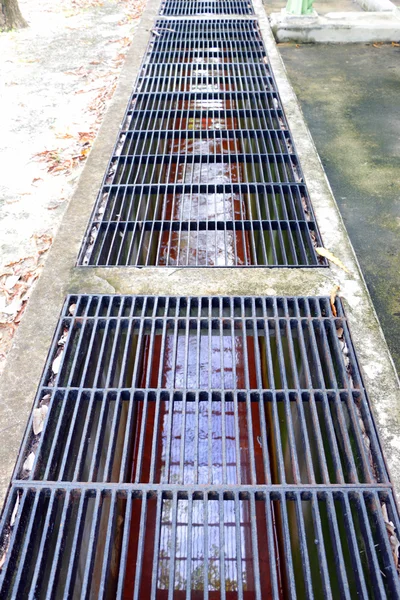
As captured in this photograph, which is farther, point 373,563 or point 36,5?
point 36,5

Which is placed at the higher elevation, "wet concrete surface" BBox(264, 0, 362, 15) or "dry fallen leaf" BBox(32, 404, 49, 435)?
"wet concrete surface" BBox(264, 0, 362, 15)

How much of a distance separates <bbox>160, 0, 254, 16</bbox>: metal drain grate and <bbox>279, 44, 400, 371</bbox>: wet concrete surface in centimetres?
121

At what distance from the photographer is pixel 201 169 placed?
414 cm

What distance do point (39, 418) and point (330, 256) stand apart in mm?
2145

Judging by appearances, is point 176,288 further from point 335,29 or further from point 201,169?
point 335,29

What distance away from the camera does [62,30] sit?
26.7 feet

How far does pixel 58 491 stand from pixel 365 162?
4197mm

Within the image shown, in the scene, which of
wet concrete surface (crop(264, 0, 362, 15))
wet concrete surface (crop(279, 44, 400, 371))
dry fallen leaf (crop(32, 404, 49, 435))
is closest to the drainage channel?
dry fallen leaf (crop(32, 404, 49, 435))

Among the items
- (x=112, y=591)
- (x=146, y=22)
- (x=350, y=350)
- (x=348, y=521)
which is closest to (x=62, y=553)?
(x=112, y=591)

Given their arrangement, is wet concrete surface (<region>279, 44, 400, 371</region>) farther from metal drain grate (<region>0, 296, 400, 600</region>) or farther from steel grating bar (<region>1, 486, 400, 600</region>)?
steel grating bar (<region>1, 486, 400, 600</region>)

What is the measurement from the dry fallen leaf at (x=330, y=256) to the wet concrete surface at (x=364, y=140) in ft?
1.19

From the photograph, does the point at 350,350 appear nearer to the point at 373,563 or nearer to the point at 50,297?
the point at 373,563

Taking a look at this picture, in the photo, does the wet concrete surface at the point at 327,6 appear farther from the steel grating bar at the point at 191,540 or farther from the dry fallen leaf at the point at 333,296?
the steel grating bar at the point at 191,540

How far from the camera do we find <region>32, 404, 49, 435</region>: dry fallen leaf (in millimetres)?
2199
